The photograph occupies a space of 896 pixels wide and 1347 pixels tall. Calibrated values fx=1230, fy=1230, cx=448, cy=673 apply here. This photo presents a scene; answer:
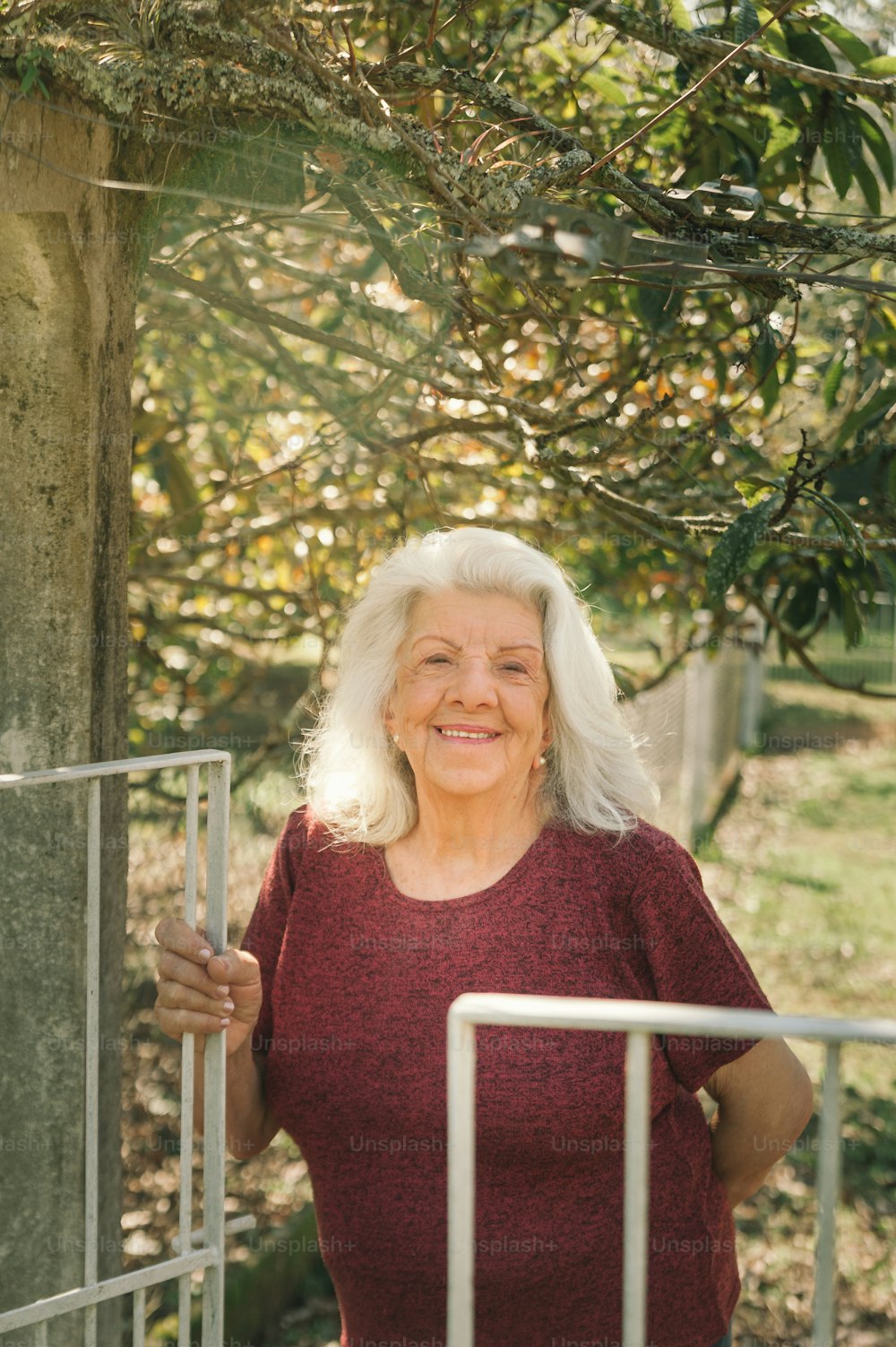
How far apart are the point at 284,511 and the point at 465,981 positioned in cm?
290

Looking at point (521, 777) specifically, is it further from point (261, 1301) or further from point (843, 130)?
point (261, 1301)

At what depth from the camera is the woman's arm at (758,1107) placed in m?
2.03

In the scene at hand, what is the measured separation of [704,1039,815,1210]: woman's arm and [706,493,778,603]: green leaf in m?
0.80

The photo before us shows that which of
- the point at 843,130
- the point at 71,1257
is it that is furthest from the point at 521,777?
the point at 843,130

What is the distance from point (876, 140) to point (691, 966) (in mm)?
1812

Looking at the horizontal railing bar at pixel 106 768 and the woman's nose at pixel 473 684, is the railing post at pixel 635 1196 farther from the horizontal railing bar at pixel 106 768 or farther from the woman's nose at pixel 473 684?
the woman's nose at pixel 473 684

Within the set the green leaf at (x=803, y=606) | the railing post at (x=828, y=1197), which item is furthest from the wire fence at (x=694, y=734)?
the railing post at (x=828, y=1197)

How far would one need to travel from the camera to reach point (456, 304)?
2316 mm

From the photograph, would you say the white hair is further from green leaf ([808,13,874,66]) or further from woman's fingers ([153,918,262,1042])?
green leaf ([808,13,874,66])

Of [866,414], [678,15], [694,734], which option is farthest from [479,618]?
[694,734]

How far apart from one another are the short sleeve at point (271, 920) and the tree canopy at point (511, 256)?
944 millimetres

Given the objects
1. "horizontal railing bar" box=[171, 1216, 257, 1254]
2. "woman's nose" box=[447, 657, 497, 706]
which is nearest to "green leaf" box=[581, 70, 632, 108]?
"woman's nose" box=[447, 657, 497, 706]

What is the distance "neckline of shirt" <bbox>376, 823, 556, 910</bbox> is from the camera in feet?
7.03

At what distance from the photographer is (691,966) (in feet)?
6.63
